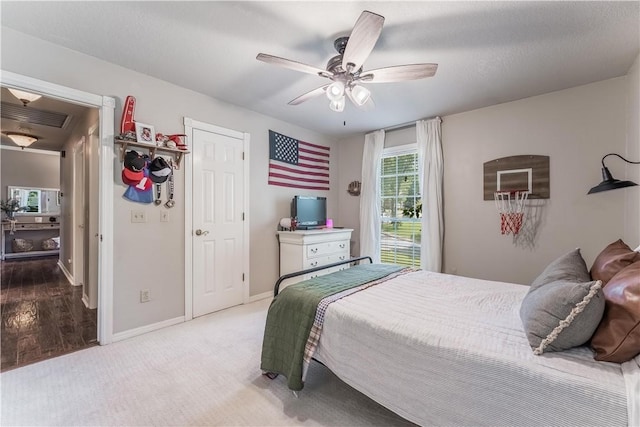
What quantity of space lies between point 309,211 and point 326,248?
2.15 ft

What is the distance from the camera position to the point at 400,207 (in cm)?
430

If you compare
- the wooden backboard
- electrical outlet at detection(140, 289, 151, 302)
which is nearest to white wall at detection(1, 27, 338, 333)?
electrical outlet at detection(140, 289, 151, 302)

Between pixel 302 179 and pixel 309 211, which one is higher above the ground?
pixel 302 179

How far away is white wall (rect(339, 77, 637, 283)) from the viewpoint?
2.76 meters

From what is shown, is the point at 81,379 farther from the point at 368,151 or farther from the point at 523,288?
the point at 368,151

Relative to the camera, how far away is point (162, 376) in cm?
203

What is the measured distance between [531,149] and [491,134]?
18.4 inches

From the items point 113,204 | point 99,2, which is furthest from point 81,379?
point 99,2

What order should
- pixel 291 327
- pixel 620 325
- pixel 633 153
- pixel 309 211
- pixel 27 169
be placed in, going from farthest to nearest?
pixel 27 169, pixel 309 211, pixel 633 153, pixel 291 327, pixel 620 325

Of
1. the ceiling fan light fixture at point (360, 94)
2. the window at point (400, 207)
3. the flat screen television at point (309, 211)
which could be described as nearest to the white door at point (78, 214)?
the flat screen television at point (309, 211)

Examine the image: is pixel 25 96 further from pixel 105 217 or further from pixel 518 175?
pixel 518 175

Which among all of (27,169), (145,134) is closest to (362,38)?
(145,134)

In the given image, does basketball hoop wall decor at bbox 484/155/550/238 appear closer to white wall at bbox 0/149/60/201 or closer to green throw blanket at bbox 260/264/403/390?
green throw blanket at bbox 260/264/403/390

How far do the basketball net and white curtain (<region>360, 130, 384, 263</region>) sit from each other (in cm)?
167
